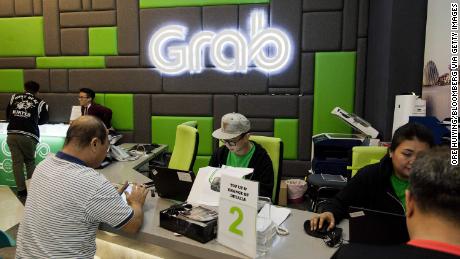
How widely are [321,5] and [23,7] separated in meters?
4.27

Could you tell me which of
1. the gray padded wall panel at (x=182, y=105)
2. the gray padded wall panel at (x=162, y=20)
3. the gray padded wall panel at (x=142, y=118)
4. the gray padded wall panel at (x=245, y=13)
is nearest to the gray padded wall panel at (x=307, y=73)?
the gray padded wall panel at (x=245, y=13)

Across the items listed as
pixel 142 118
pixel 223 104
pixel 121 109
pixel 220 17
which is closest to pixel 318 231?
pixel 223 104

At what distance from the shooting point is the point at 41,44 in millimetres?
5141

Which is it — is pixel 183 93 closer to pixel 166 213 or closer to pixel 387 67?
pixel 387 67

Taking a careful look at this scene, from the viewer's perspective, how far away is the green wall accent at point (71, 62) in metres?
4.96

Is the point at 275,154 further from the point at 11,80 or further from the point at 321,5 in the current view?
the point at 11,80

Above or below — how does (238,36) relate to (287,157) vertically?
above

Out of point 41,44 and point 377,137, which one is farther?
point 41,44

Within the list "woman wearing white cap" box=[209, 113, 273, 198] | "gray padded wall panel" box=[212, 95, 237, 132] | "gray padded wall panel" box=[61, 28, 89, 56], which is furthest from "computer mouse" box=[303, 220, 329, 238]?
"gray padded wall panel" box=[61, 28, 89, 56]

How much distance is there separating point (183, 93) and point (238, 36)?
3.49ft

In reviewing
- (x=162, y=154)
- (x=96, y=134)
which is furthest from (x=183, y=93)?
(x=96, y=134)

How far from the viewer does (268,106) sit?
177 inches

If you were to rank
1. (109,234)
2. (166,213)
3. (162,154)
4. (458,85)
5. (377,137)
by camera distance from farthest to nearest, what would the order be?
(162,154)
(377,137)
(458,85)
(109,234)
(166,213)

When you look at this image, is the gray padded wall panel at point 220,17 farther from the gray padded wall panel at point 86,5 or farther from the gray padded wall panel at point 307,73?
the gray padded wall panel at point 86,5
